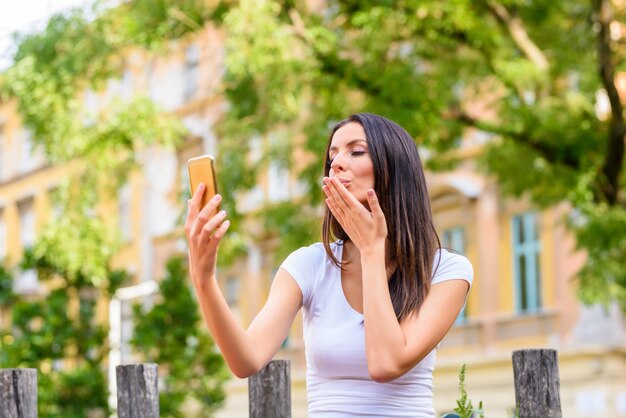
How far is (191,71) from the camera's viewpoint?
103 ft

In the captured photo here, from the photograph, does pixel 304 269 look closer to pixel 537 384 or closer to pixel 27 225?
pixel 537 384

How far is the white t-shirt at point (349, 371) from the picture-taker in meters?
3.00

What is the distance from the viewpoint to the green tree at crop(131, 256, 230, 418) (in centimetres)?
1268

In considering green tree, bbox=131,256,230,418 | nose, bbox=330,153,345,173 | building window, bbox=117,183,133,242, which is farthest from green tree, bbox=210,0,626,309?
building window, bbox=117,183,133,242

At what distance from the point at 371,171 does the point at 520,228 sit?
1978 centimetres

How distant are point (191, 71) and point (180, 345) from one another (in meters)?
19.0

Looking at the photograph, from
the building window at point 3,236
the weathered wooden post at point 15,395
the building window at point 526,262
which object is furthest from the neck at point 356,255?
the building window at point 3,236

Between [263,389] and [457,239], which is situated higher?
[457,239]

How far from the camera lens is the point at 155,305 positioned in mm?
13242

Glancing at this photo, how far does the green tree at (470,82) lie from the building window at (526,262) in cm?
709

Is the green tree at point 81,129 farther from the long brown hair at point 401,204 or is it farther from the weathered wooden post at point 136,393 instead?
the long brown hair at point 401,204

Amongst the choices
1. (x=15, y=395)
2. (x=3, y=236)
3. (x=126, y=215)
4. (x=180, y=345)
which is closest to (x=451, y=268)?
(x=15, y=395)

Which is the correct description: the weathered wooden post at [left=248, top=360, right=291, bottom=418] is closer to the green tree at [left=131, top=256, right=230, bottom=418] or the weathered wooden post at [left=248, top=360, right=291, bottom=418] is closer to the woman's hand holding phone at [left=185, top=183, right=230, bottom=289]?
the woman's hand holding phone at [left=185, top=183, right=230, bottom=289]

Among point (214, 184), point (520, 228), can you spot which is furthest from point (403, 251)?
point (520, 228)
